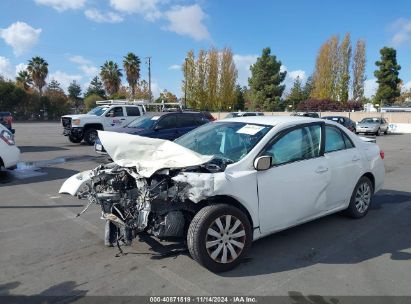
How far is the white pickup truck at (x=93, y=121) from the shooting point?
17906 millimetres

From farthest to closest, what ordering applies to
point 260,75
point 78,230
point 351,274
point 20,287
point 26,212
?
point 260,75
point 26,212
point 78,230
point 351,274
point 20,287

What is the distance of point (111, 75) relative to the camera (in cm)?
6969

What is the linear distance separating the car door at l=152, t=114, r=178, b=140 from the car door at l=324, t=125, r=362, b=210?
Result: 8608 mm

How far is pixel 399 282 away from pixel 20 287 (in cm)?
366

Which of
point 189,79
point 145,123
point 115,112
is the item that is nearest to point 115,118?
point 115,112

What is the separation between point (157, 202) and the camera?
154 inches

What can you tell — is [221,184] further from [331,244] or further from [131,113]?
[131,113]

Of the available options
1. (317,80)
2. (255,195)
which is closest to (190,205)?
(255,195)

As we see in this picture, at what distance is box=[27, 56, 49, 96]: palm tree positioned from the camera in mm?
66250

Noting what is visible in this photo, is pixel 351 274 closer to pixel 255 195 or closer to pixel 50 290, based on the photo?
pixel 255 195

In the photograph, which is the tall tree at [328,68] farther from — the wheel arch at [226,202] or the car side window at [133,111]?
the wheel arch at [226,202]

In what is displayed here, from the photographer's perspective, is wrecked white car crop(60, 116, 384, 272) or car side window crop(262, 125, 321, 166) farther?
car side window crop(262, 125, 321, 166)

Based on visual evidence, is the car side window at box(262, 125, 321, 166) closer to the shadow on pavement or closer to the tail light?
the shadow on pavement

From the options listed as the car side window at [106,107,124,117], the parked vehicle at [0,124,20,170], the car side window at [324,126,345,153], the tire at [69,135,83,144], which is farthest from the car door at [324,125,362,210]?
the car side window at [106,107,124,117]
